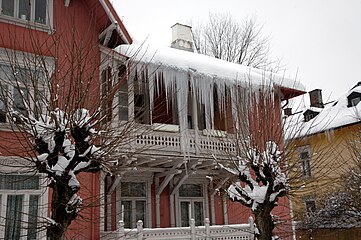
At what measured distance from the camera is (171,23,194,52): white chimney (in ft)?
66.6

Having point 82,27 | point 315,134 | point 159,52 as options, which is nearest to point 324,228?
point 315,134

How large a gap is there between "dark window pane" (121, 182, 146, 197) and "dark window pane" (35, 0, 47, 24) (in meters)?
5.40

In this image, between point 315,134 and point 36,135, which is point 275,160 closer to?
point 36,135

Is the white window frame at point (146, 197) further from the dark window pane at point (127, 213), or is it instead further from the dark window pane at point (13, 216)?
the dark window pane at point (13, 216)

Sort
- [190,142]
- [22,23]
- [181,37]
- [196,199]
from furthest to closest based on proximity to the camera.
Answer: [181,37] → [196,199] → [190,142] → [22,23]

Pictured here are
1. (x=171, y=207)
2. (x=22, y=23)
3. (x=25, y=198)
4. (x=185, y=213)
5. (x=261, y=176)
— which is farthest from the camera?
(x=185, y=213)

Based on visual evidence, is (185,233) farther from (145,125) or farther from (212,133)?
(212,133)

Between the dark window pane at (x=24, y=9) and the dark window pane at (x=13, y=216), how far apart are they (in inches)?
175

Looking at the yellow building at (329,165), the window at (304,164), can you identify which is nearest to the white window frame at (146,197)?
the window at (304,164)

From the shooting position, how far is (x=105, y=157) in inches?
294

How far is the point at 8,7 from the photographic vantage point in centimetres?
1059

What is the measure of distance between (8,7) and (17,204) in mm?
4824

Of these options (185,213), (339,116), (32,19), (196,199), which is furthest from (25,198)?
(339,116)

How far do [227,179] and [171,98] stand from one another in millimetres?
3223
